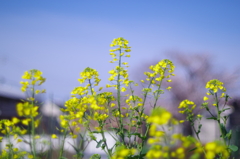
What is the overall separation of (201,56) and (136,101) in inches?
477

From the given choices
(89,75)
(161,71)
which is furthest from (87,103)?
(161,71)

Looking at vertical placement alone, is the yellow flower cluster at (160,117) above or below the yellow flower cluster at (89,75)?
below

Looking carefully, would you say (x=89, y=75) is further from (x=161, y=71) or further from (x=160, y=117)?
(x=160, y=117)

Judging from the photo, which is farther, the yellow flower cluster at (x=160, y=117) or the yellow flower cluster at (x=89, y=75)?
the yellow flower cluster at (x=89, y=75)

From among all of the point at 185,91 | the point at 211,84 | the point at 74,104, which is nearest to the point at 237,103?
the point at 185,91

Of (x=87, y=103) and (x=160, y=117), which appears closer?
(x=160, y=117)

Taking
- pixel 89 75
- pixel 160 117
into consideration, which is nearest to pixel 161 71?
pixel 89 75

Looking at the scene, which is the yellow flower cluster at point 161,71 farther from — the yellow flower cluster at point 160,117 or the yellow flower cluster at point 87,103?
the yellow flower cluster at point 160,117

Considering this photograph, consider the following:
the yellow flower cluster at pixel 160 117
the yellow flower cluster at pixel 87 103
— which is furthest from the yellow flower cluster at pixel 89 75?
the yellow flower cluster at pixel 160 117

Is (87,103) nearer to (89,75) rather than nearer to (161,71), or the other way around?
(89,75)

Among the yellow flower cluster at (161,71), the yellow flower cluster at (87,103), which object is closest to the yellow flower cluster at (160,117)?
the yellow flower cluster at (87,103)

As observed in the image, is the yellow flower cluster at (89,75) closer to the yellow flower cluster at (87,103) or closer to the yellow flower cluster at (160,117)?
the yellow flower cluster at (87,103)

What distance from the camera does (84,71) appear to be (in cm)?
279

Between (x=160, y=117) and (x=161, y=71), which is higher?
(x=161, y=71)
